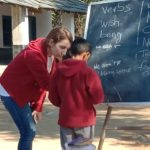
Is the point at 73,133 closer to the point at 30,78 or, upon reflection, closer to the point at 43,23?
the point at 30,78

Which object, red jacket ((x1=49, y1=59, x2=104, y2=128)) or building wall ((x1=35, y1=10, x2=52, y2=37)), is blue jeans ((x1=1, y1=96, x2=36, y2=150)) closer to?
red jacket ((x1=49, y1=59, x2=104, y2=128))

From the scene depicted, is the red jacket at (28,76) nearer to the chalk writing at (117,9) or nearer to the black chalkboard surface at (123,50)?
the black chalkboard surface at (123,50)

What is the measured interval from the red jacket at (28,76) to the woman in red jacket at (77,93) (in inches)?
6.4

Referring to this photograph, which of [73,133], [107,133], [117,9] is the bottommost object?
[107,133]

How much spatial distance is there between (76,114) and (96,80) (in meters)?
0.36

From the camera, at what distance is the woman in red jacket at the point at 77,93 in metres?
4.67

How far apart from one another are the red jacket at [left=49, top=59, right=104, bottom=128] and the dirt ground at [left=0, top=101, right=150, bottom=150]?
6.13 feet

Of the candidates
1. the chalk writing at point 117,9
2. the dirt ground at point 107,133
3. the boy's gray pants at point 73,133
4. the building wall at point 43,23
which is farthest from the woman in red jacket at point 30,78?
the building wall at point 43,23

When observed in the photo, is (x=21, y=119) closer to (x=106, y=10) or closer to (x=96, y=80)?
(x=96, y=80)

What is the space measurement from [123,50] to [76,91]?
132 centimetres

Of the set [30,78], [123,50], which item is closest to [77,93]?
[30,78]

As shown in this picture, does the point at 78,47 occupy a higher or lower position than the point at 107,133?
higher

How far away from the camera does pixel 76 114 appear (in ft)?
15.7

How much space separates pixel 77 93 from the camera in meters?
4.73
